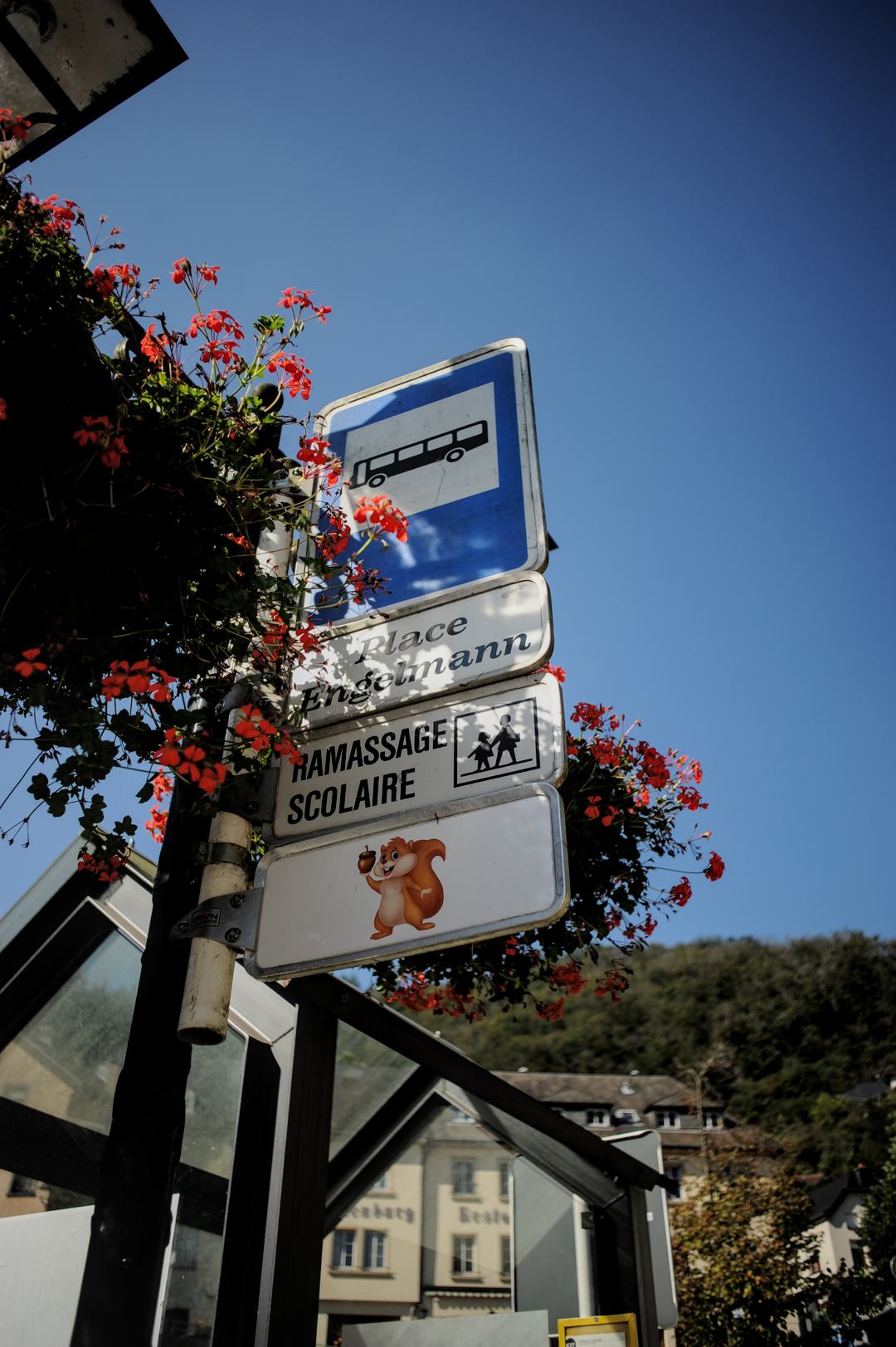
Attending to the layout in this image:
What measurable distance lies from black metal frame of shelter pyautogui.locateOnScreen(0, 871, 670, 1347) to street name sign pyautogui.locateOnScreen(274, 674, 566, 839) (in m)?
1.90

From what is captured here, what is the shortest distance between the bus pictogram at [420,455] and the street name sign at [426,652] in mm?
594

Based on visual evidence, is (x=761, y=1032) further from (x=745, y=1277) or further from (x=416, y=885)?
(x=416, y=885)

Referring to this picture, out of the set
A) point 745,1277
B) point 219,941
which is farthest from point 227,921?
point 745,1277

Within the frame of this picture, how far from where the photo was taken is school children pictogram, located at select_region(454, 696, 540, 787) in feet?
7.67

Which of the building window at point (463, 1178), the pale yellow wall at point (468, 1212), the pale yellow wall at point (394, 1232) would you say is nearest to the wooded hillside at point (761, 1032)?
the building window at point (463, 1178)

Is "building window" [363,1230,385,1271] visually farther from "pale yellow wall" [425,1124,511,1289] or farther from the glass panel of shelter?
the glass panel of shelter

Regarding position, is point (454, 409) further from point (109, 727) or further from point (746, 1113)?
point (746, 1113)

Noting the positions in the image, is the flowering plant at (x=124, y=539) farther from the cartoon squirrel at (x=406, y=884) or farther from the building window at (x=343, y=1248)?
the building window at (x=343, y=1248)

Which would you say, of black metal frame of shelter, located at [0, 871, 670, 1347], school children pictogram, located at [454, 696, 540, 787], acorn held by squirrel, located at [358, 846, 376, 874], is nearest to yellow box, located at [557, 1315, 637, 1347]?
black metal frame of shelter, located at [0, 871, 670, 1347]

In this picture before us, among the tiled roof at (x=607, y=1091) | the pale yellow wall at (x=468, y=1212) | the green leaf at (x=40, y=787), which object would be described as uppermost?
the tiled roof at (x=607, y=1091)

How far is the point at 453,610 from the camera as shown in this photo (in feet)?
8.87

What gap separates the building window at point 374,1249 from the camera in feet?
17.7

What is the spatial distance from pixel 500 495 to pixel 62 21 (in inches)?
84.2

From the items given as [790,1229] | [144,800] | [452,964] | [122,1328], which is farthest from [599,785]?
[790,1229]
